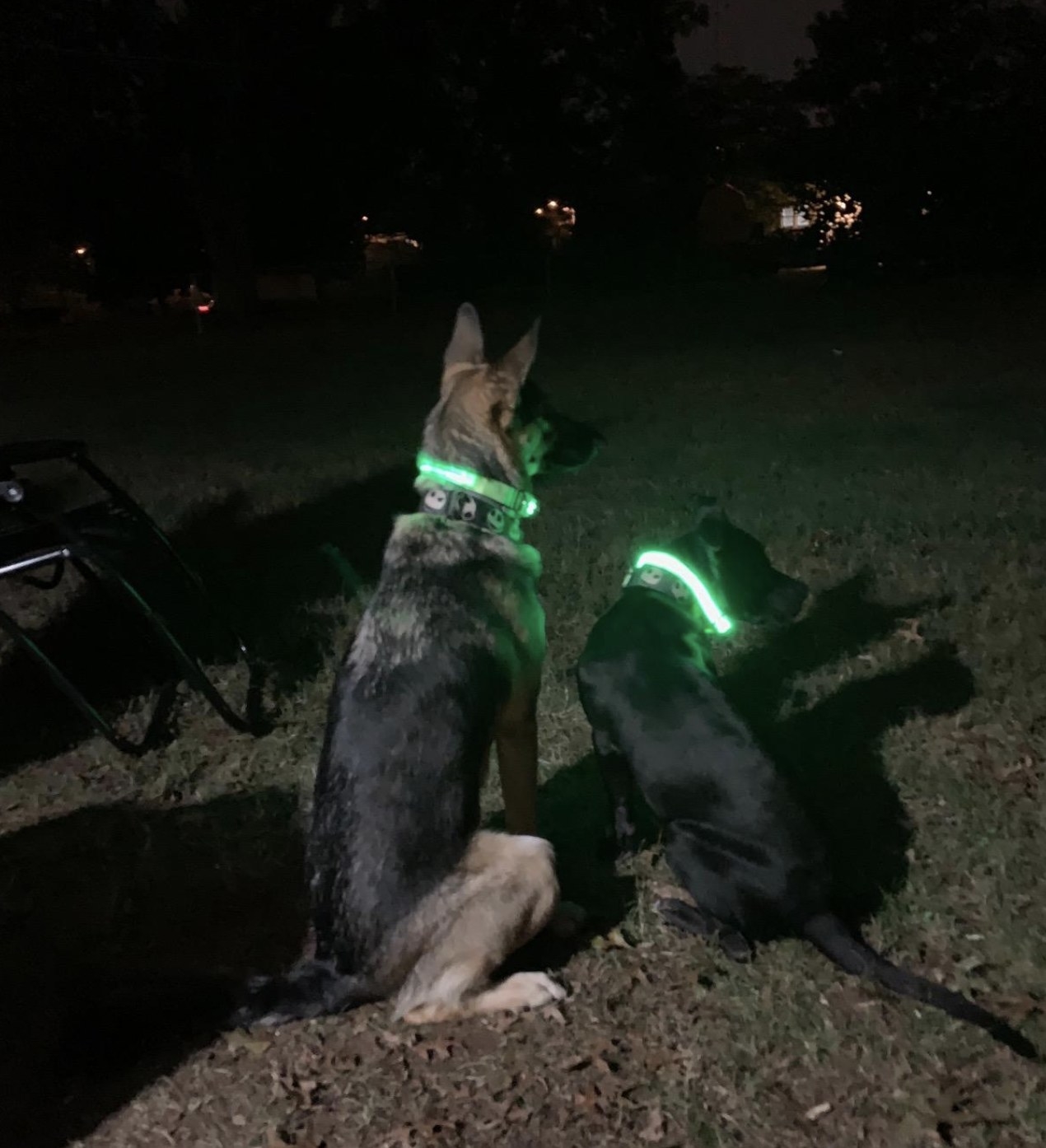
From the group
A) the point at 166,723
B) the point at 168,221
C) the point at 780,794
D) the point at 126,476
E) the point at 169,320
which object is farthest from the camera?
the point at 168,221

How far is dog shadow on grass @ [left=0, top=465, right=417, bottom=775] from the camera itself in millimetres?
5438

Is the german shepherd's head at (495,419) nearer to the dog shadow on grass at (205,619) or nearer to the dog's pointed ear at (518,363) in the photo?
the dog's pointed ear at (518,363)

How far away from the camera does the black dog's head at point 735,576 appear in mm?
4230

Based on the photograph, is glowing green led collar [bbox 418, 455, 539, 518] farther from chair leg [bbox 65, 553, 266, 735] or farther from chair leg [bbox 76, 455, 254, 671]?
chair leg [bbox 76, 455, 254, 671]

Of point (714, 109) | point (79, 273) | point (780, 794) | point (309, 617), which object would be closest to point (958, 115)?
point (714, 109)

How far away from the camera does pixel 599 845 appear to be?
4098 mm

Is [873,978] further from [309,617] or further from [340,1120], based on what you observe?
[309,617]

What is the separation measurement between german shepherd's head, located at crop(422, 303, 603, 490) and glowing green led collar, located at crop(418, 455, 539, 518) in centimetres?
2

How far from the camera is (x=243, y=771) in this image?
15.8 ft

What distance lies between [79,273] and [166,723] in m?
40.3

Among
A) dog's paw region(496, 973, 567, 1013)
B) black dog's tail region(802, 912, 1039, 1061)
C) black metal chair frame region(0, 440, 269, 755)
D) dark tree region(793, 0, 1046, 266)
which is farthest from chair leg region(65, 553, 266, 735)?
dark tree region(793, 0, 1046, 266)

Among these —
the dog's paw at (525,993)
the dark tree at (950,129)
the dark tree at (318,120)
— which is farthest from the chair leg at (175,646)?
the dark tree at (950,129)

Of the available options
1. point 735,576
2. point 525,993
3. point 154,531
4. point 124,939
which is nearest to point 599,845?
point 525,993

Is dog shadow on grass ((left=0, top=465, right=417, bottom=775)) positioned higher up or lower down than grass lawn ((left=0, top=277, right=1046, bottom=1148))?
lower down
